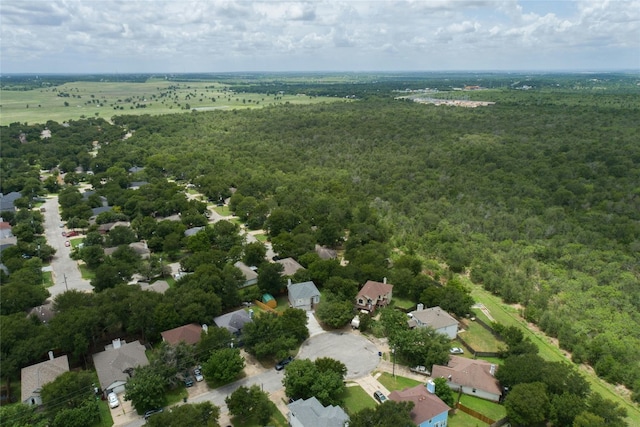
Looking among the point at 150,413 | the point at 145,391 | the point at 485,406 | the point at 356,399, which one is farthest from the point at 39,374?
the point at 485,406

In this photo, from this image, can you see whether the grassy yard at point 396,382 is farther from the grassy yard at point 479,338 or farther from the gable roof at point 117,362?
the gable roof at point 117,362

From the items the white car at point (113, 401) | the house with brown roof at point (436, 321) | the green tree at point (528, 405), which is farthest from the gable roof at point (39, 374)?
the green tree at point (528, 405)

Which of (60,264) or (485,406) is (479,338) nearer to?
(485,406)

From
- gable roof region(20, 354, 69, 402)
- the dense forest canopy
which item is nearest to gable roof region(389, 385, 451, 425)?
the dense forest canopy

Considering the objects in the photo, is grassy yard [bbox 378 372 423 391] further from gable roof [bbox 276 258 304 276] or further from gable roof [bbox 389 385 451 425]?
gable roof [bbox 276 258 304 276]

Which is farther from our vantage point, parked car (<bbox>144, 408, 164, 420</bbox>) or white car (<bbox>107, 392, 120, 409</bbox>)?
white car (<bbox>107, 392, 120, 409</bbox>)

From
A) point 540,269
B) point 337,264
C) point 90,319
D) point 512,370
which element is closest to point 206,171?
point 337,264
